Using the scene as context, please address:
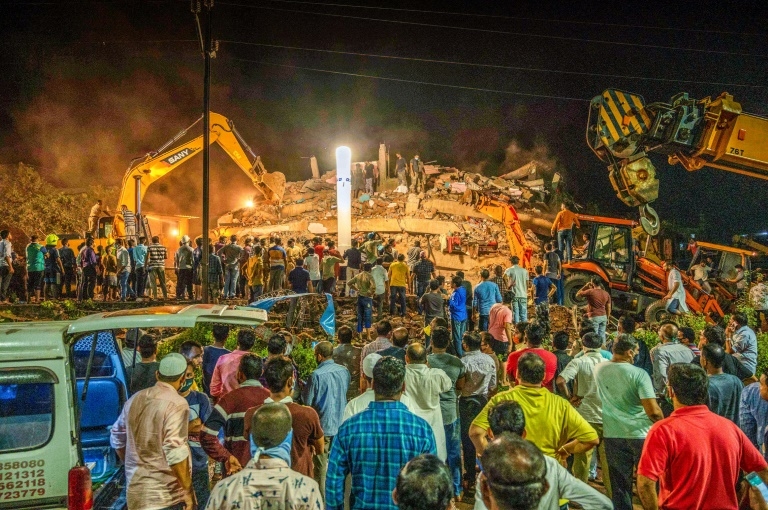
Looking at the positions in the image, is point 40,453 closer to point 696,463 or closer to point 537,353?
point 696,463

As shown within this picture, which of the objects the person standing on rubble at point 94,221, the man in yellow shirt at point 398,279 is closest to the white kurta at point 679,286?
the man in yellow shirt at point 398,279

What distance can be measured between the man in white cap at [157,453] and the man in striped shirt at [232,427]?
29 cm

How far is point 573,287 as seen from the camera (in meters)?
13.5

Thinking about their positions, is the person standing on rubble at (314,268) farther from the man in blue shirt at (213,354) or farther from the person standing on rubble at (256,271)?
the man in blue shirt at (213,354)

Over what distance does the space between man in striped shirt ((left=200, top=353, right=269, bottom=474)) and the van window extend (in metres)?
0.98

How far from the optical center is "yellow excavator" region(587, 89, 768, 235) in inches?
503

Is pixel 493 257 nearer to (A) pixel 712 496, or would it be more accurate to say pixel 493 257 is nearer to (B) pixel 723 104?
(B) pixel 723 104

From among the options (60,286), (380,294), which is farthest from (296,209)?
(380,294)

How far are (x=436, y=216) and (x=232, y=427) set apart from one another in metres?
24.3

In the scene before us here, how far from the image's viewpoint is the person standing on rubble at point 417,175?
106 ft

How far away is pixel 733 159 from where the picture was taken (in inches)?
512

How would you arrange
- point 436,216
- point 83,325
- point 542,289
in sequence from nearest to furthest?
point 83,325 < point 542,289 < point 436,216

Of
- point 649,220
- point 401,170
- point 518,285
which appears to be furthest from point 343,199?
point 401,170

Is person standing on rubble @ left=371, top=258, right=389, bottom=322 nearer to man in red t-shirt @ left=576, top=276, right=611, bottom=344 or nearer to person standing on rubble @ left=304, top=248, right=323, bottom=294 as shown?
person standing on rubble @ left=304, top=248, right=323, bottom=294
